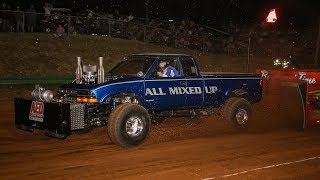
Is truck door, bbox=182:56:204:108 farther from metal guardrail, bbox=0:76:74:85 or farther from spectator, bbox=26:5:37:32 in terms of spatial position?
spectator, bbox=26:5:37:32

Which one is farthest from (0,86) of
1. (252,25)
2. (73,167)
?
(252,25)

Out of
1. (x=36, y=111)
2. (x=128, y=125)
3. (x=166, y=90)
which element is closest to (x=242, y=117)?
(x=166, y=90)

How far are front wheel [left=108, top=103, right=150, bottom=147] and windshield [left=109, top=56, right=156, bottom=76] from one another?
107cm

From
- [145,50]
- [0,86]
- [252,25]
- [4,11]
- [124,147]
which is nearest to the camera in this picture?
[124,147]

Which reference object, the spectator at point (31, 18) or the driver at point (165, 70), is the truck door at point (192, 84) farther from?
the spectator at point (31, 18)

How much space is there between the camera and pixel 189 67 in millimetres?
9539

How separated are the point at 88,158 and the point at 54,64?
12.6 meters

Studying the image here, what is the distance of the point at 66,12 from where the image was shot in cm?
2388

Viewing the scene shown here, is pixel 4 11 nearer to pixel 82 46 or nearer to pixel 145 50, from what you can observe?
pixel 82 46

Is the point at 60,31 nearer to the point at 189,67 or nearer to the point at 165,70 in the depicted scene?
the point at 189,67

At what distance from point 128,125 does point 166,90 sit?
131 centimetres

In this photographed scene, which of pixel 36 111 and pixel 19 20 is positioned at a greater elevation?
pixel 19 20

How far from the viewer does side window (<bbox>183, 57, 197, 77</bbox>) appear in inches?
372

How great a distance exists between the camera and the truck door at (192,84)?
9.38m
